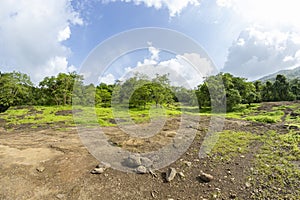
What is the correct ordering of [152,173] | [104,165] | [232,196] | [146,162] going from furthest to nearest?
[146,162] < [104,165] < [152,173] < [232,196]

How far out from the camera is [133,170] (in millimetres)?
6461

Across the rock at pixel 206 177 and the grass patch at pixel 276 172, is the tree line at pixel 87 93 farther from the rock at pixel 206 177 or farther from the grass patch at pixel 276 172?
the rock at pixel 206 177

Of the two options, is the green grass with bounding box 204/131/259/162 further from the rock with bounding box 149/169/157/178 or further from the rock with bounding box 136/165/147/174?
the rock with bounding box 136/165/147/174

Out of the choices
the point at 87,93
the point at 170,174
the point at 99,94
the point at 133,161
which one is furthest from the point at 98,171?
the point at 99,94

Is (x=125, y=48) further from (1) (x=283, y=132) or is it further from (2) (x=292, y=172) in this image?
(1) (x=283, y=132)

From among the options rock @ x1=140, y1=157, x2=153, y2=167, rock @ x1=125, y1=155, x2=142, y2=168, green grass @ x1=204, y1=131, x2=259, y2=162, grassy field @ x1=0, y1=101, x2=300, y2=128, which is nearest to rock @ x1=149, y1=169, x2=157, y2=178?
rock @ x1=140, y1=157, x2=153, y2=167

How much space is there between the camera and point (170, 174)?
6133 millimetres

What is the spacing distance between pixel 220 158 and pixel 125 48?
593 centimetres

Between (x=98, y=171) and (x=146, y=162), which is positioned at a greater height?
(x=146, y=162)

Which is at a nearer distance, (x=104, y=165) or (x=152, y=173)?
(x=152, y=173)

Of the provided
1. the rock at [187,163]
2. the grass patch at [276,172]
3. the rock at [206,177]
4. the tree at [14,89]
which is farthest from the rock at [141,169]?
the tree at [14,89]

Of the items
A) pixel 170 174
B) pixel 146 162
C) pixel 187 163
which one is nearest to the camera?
pixel 170 174

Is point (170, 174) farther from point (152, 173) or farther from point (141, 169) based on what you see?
point (141, 169)

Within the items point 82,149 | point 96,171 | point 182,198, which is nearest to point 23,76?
point 82,149
